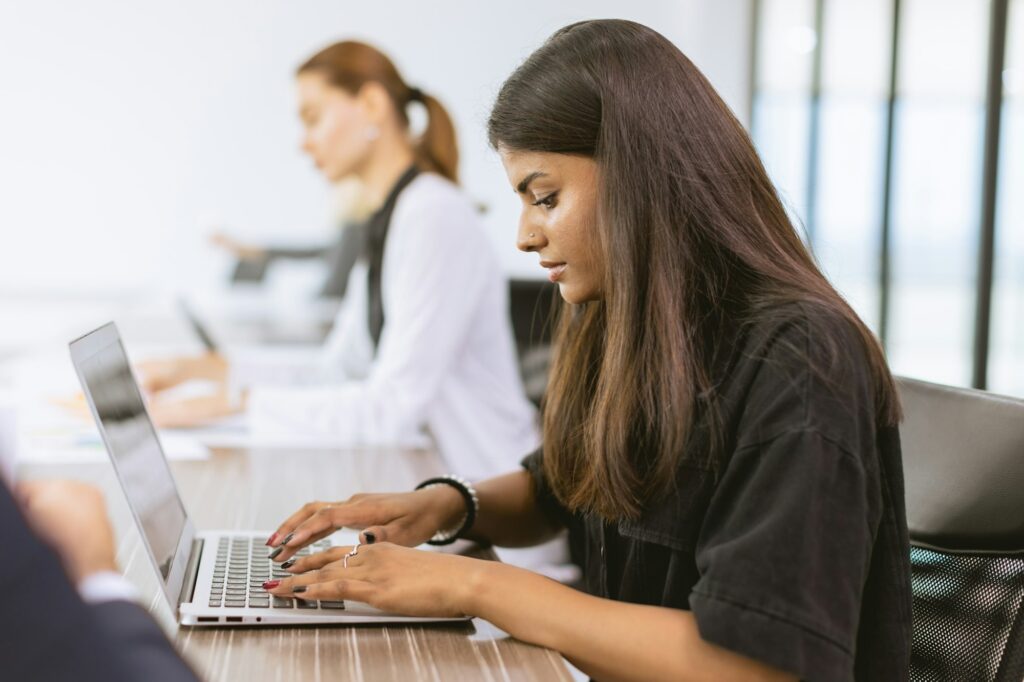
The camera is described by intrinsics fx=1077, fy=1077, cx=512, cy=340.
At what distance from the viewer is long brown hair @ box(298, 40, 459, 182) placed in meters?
2.47

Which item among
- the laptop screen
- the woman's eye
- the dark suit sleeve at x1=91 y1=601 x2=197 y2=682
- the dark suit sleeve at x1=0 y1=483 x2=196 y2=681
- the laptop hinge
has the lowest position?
the laptop hinge

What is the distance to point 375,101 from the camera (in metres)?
2.46

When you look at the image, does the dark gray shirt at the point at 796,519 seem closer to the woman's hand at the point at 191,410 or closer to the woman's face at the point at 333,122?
the woman's hand at the point at 191,410

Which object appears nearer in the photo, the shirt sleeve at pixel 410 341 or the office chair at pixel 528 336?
the shirt sleeve at pixel 410 341

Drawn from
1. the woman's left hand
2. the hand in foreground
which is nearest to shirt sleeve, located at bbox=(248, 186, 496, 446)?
the woman's left hand

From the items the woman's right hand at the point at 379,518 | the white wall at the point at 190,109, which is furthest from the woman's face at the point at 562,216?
the white wall at the point at 190,109

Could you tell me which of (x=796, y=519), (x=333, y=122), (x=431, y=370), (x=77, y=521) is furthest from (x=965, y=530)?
(x=333, y=122)

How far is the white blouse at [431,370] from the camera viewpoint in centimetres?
203

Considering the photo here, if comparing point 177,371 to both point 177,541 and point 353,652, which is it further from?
point 353,652

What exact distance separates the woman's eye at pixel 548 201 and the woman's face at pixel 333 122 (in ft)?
5.03

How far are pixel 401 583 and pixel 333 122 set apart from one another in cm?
179

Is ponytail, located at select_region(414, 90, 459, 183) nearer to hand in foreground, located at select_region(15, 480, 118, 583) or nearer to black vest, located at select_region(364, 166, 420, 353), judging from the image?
black vest, located at select_region(364, 166, 420, 353)

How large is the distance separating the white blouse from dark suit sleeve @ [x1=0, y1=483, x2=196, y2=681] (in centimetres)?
155

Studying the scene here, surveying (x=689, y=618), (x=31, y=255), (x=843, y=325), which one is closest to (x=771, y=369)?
(x=843, y=325)
